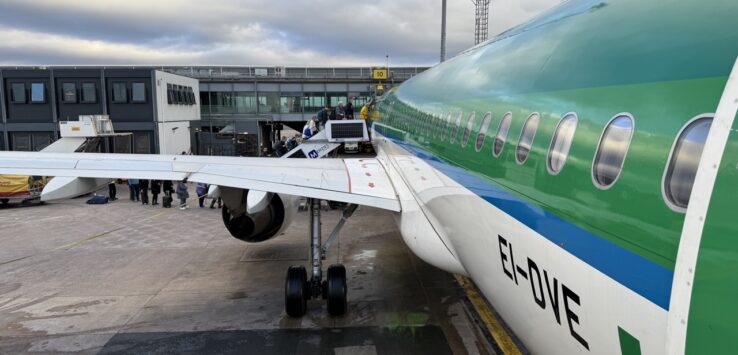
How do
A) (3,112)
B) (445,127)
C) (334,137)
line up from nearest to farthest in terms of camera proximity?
(445,127) < (334,137) < (3,112)

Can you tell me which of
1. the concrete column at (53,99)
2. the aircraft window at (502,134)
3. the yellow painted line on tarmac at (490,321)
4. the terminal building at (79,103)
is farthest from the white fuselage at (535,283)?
the concrete column at (53,99)

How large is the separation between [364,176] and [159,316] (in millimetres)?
3964

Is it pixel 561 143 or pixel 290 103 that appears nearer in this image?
pixel 561 143

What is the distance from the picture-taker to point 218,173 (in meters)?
7.72

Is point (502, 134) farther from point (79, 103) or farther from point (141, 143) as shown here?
point (79, 103)

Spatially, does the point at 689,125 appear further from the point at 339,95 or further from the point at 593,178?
the point at 339,95

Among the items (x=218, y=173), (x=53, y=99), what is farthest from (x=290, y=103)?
(x=218, y=173)

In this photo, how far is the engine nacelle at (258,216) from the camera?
8742 millimetres

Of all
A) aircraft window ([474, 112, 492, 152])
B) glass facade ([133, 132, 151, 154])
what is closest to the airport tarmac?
aircraft window ([474, 112, 492, 152])

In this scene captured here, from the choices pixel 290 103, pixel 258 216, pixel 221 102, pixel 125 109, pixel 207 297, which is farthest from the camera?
pixel 290 103

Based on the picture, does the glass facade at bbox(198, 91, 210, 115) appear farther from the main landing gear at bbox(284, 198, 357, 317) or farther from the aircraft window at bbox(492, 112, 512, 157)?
the aircraft window at bbox(492, 112, 512, 157)

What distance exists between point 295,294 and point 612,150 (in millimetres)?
6337

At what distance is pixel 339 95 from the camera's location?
138 ft

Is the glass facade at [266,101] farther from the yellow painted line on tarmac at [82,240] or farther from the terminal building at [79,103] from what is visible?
the yellow painted line on tarmac at [82,240]
